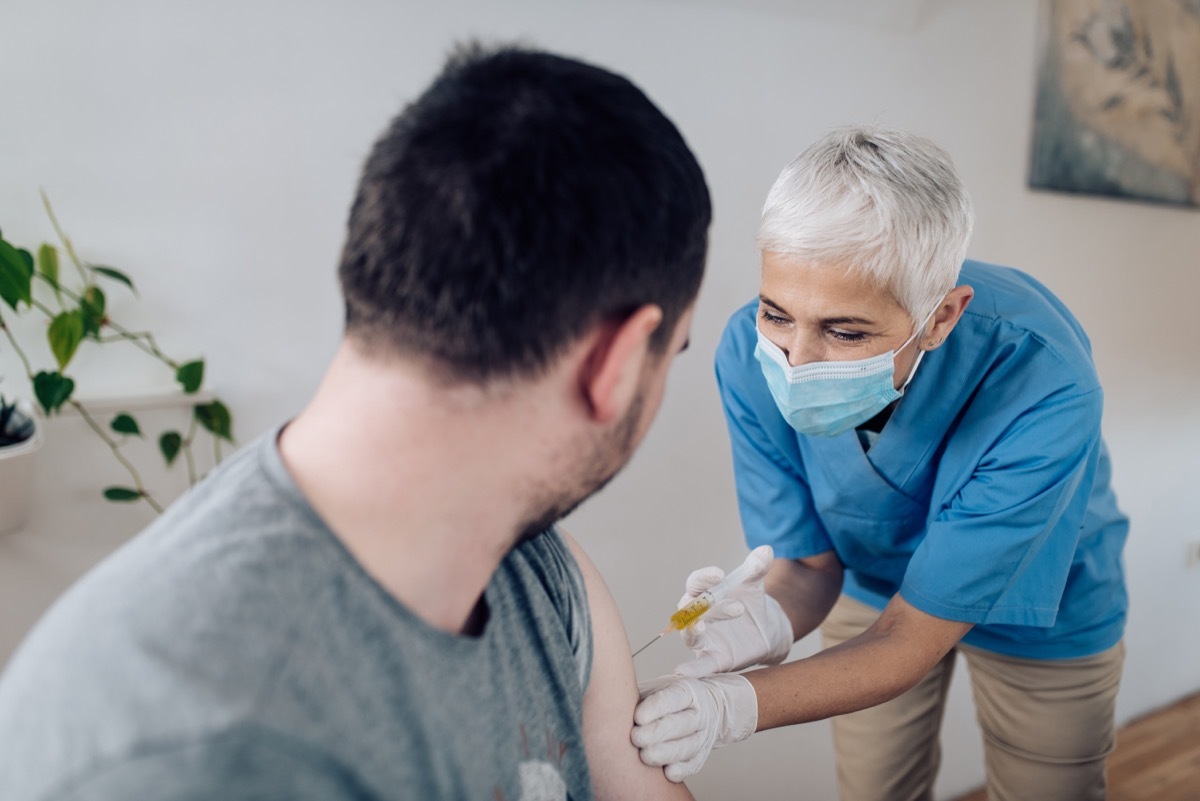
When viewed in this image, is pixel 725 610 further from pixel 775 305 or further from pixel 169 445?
pixel 169 445

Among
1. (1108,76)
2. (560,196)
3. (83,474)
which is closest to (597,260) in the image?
(560,196)

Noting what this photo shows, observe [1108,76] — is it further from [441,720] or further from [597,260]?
[441,720]

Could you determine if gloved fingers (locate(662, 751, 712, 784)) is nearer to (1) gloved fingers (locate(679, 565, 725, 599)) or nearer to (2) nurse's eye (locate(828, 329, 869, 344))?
(1) gloved fingers (locate(679, 565, 725, 599))

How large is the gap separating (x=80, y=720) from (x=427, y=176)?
0.41m

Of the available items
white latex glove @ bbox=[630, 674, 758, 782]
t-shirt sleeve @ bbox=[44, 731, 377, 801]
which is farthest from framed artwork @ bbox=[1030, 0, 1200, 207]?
t-shirt sleeve @ bbox=[44, 731, 377, 801]

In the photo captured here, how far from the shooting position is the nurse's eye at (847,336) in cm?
121

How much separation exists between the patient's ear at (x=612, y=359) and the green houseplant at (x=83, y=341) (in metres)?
0.97

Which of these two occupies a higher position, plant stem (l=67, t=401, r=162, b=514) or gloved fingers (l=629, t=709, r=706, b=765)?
plant stem (l=67, t=401, r=162, b=514)

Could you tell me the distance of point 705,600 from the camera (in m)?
1.21

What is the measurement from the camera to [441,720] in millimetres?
685

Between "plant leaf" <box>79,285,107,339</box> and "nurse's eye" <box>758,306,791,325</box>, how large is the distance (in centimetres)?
102

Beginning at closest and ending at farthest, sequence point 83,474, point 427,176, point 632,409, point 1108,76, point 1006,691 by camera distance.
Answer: point 427,176, point 632,409, point 83,474, point 1006,691, point 1108,76

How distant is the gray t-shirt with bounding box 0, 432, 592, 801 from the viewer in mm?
506

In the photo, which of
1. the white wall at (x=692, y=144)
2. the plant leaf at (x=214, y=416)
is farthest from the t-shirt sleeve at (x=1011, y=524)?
the plant leaf at (x=214, y=416)
